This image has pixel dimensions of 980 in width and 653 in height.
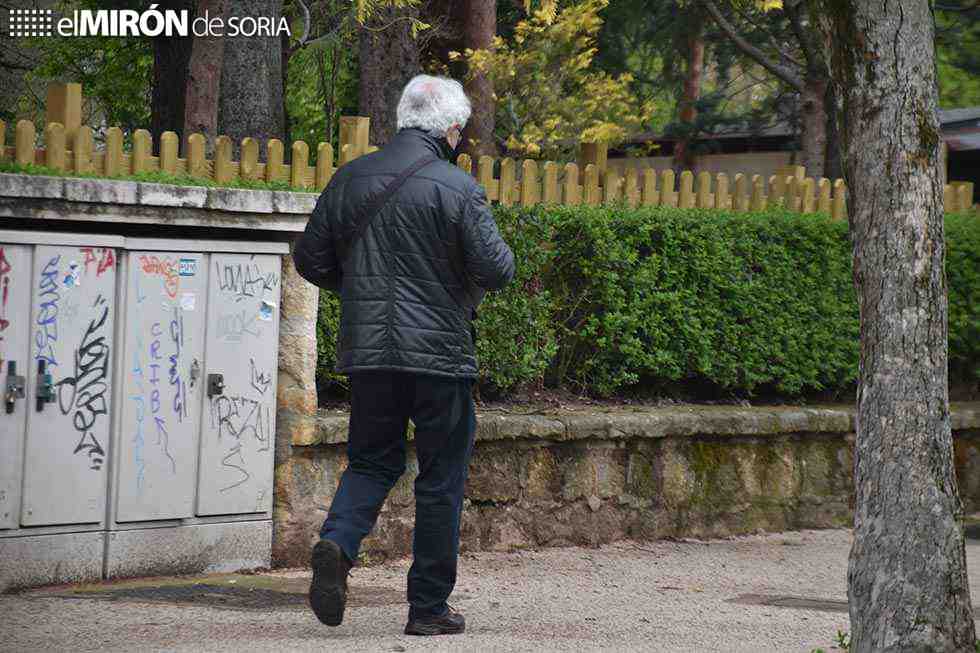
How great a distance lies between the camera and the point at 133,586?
20.0ft

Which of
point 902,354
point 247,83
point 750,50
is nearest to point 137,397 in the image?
point 902,354

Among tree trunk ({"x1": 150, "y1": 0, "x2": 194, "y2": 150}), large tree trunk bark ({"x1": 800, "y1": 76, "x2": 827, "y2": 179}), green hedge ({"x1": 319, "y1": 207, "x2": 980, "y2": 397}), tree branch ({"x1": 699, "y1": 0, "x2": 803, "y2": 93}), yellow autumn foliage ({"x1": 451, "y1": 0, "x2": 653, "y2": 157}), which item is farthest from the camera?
tree branch ({"x1": 699, "y1": 0, "x2": 803, "y2": 93})

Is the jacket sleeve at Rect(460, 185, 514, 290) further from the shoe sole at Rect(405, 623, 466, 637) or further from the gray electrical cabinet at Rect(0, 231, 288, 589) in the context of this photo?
the gray electrical cabinet at Rect(0, 231, 288, 589)

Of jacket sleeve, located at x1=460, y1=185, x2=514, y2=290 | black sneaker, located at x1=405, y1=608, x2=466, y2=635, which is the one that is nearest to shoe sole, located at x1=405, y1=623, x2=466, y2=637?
black sneaker, located at x1=405, y1=608, x2=466, y2=635

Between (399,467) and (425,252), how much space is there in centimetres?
81

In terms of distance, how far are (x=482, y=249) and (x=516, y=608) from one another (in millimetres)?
1731

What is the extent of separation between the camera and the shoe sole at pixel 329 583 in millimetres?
4934

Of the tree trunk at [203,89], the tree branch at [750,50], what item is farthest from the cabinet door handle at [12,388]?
the tree branch at [750,50]

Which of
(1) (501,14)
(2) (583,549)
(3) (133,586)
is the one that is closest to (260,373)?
(3) (133,586)

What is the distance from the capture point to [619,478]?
25.7ft

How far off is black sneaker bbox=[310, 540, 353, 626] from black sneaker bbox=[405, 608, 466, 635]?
0.34 meters

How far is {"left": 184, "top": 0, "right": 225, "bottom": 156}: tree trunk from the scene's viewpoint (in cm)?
836

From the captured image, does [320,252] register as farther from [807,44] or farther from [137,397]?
[807,44]

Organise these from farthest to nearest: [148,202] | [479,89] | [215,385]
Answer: [479,89] < [215,385] < [148,202]
